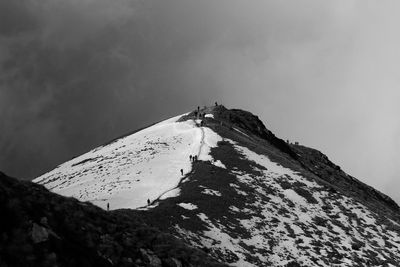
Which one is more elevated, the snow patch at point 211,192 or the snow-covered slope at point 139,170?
the snow-covered slope at point 139,170

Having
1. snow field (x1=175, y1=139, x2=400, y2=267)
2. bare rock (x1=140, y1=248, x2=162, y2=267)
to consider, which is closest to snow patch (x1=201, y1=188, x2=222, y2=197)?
snow field (x1=175, y1=139, x2=400, y2=267)

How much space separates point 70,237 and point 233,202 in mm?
34784

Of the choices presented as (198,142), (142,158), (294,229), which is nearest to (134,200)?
(294,229)

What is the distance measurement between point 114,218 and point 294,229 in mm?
30591

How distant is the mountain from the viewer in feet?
145

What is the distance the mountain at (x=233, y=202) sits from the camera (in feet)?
145

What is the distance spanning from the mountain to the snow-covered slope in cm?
15

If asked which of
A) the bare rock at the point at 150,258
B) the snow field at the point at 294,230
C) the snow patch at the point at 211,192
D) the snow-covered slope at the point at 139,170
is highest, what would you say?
the snow-covered slope at the point at 139,170

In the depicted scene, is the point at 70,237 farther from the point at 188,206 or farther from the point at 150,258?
the point at 188,206

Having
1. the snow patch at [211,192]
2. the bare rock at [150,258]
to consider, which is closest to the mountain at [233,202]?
the snow patch at [211,192]

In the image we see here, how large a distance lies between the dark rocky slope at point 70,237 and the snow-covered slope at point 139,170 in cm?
2777

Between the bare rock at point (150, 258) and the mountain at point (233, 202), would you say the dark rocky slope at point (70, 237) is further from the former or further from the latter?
the mountain at point (233, 202)

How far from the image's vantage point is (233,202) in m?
53.4

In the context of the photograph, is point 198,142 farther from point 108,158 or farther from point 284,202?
point 284,202
